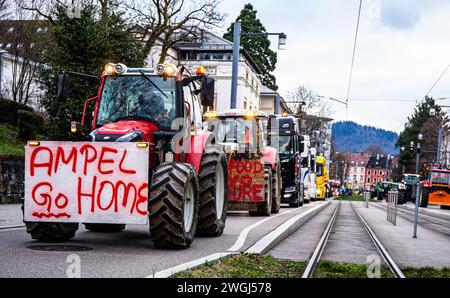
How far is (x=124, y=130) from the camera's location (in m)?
9.69

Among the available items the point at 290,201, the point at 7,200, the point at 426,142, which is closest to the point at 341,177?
the point at 426,142

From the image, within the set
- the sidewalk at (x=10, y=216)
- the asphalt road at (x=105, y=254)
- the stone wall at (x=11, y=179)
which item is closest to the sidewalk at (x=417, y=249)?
the asphalt road at (x=105, y=254)

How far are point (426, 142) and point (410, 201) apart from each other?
2150 centimetres

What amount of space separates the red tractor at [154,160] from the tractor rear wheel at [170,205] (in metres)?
0.01

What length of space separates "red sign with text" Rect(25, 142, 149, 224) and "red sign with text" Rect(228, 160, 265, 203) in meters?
9.05

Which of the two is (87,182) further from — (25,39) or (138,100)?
(25,39)

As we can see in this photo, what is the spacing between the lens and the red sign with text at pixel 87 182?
8852 millimetres

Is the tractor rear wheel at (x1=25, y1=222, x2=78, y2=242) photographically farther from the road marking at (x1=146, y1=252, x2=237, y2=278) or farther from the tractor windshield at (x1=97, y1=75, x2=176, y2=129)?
the road marking at (x1=146, y1=252, x2=237, y2=278)

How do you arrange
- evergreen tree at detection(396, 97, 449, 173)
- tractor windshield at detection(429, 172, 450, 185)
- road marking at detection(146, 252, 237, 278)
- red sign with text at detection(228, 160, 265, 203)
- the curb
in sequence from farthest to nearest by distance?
evergreen tree at detection(396, 97, 449, 173), tractor windshield at detection(429, 172, 450, 185), red sign with text at detection(228, 160, 265, 203), the curb, road marking at detection(146, 252, 237, 278)

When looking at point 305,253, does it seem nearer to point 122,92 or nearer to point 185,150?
point 185,150

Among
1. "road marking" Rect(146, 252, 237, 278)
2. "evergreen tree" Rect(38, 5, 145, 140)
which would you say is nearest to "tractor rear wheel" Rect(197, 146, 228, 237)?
"road marking" Rect(146, 252, 237, 278)

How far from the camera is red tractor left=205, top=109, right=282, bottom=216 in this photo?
59.2 feet

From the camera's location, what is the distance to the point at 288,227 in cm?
1423

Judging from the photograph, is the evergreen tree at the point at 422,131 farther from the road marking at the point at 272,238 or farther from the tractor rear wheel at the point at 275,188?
the road marking at the point at 272,238
